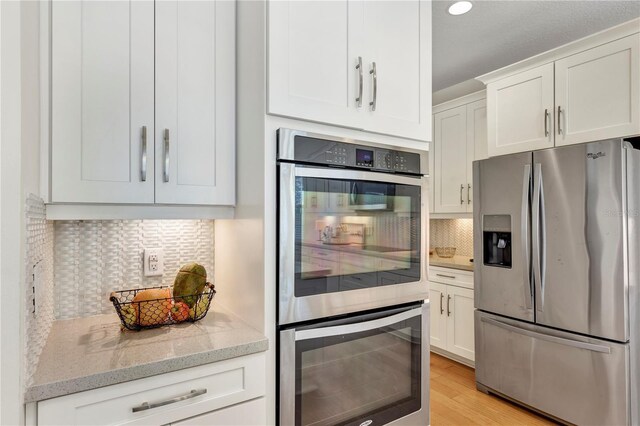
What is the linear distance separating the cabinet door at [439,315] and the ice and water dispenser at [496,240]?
0.74m

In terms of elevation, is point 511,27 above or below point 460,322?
above

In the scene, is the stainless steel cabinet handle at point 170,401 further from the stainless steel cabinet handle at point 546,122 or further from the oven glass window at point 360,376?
the stainless steel cabinet handle at point 546,122

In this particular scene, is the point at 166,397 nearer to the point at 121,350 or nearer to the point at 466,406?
the point at 121,350

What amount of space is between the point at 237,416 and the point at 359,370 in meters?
0.49

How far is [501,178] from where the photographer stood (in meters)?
2.54

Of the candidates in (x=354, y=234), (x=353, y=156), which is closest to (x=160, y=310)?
→ (x=354, y=234)

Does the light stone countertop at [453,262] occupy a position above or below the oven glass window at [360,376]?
above

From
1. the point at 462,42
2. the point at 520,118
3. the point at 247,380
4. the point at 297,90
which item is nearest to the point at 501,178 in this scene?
the point at 520,118

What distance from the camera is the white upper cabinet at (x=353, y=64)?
4.19 ft

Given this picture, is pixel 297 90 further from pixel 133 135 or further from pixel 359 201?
pixel 133 135

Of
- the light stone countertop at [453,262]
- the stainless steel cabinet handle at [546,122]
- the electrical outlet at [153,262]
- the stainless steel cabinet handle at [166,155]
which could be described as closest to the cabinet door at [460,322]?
the light stone countertop at [453,262]

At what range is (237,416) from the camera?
1.19m

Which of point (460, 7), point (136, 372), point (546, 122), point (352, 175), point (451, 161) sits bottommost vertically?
point (136, 372)

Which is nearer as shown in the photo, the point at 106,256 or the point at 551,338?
the point at 106,256
